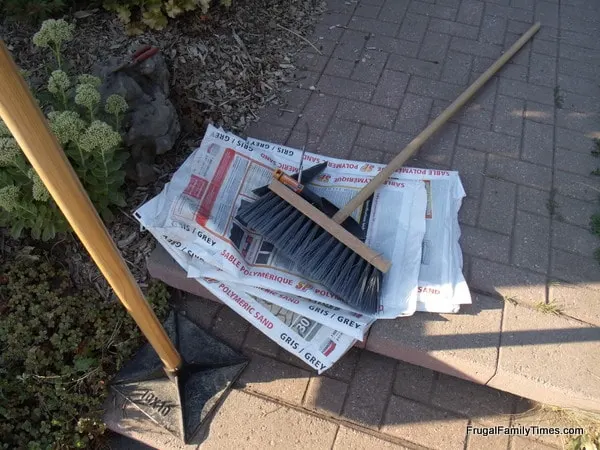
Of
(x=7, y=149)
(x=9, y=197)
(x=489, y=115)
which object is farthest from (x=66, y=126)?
(x=489, y=115)

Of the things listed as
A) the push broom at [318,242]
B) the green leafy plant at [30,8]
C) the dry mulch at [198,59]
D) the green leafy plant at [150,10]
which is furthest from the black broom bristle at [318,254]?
the green leafy plant at [30,8]

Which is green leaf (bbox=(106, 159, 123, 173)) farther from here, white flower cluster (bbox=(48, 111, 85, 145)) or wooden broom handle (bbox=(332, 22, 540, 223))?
wooden broom handle (bbox=(332, 22, 540, 223))

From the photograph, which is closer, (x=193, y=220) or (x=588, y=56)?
(x=193, y=220)

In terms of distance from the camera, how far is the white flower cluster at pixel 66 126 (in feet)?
5.91

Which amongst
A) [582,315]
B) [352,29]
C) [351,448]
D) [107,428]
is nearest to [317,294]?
[351,448]

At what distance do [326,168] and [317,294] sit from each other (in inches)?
27.9

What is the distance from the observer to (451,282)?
208 centimetres

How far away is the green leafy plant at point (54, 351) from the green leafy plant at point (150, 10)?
132 centimetres

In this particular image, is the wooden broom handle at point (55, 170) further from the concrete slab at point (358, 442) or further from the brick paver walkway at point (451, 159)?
the concrete slab at point (358, 442)

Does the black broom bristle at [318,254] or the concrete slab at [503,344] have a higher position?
the black broom bristle at [318,254]

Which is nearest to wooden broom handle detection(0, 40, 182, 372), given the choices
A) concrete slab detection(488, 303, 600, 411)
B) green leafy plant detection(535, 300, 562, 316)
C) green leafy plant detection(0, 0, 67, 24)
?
concrete slab detection(488, 303, 600, 411)

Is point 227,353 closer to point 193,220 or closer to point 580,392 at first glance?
point 193,220

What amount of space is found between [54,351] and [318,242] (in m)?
1.09

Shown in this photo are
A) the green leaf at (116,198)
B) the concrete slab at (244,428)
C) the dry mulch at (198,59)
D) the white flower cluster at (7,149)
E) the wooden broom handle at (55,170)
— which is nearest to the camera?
the wooden broom handle at (55,170)
